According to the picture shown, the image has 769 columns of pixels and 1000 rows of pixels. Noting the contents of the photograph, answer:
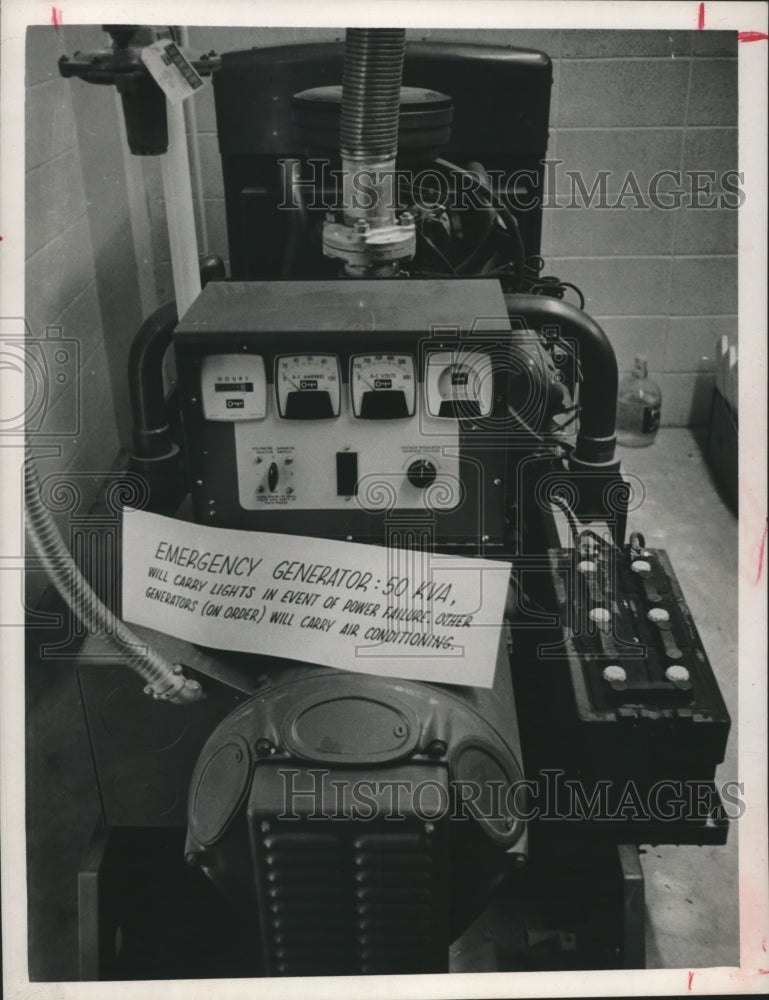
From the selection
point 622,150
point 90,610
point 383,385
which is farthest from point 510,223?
point 622,150

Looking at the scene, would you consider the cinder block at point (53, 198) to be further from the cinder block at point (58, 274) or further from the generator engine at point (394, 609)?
the generator engine at point (394, 609)

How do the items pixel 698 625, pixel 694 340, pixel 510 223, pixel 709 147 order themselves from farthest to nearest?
pixel 694 340
pixel 709 147
pixel 698 625
pixel 510 223

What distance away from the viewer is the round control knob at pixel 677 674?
94cm

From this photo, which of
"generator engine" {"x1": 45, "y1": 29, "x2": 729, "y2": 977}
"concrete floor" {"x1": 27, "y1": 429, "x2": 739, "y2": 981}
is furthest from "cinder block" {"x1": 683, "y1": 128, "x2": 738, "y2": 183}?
"generator engine" {"x1": 45, "y1": 29, "x2": 729, "y2": 977}

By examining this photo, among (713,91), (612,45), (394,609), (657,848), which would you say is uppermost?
(612,45)

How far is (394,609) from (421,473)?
0.14 metres

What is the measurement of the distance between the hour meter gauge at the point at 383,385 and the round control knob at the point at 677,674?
0.36m

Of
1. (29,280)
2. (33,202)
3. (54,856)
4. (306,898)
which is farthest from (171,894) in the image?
(33,202)

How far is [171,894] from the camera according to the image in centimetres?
120

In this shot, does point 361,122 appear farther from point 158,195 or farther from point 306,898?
point 158,195

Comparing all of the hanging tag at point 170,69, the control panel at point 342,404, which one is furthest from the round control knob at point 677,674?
the hanging tag at point 170,69

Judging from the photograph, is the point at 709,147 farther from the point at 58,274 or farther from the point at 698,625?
the point at 58,274

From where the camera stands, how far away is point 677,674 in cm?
94

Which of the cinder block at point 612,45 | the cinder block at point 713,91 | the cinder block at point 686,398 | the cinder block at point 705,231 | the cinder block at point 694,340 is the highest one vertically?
the cinder block at point 612,45
